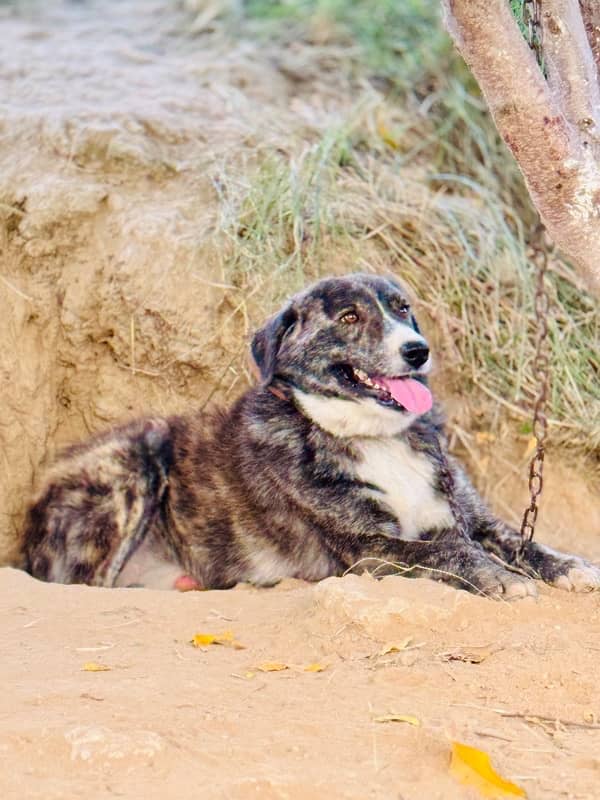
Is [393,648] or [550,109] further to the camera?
[393,648]

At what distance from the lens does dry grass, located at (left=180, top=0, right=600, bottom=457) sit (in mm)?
7234

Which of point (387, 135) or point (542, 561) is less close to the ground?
point (387, 135)

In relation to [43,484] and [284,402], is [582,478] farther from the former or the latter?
[43,484]

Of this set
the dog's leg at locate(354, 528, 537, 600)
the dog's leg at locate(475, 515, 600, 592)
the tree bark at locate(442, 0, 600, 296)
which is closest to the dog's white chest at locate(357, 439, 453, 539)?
the dog's leg at locate(354, 528, 537, 600)

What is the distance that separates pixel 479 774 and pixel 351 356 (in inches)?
114

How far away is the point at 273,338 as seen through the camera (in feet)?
19.9

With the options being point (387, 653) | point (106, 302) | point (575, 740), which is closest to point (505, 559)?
point (387, 653)

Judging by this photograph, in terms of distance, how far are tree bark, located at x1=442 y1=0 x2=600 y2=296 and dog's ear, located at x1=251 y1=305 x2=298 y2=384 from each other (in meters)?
2.16

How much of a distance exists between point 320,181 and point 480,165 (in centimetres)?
159

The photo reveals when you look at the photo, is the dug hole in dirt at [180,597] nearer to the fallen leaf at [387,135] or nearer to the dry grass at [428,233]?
the dry grass at [428,233]

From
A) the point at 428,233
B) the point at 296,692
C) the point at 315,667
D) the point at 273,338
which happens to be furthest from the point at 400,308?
the point at 296,692

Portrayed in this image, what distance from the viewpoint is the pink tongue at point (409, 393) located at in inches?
226

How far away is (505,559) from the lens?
19.2 ft

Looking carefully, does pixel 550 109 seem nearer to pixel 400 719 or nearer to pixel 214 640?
pixel 400 719
